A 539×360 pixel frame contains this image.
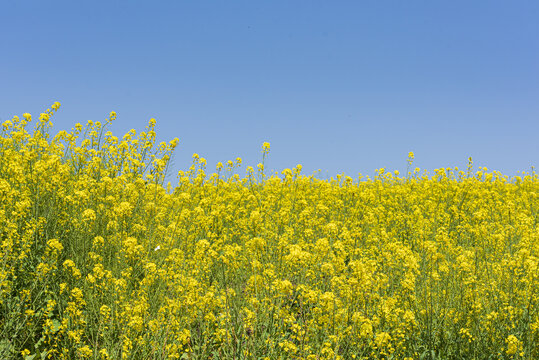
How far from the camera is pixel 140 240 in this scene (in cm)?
512

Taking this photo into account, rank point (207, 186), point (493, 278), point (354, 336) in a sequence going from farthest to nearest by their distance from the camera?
1. point (207, 186)
2. point (493, 278)
3. point (354, 336)

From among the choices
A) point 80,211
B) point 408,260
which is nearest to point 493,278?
point 408,260

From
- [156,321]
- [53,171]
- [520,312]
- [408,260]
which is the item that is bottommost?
[156,321]

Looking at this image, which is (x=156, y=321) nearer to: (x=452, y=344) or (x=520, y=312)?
(x=452, y=344)

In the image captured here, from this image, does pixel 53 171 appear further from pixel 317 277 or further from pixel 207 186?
pixel 207 186

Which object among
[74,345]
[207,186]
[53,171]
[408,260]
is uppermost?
[207,186]

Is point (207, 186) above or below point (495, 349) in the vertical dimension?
above

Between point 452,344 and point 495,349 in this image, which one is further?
point 452,344

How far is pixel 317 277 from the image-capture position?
4430mm

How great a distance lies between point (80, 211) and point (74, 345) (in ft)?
5.25

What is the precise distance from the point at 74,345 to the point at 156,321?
0.77 m

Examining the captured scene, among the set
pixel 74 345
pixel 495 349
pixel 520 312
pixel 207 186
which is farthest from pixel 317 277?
pixel 207 186

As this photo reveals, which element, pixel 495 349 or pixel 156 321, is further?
pixel 495 349

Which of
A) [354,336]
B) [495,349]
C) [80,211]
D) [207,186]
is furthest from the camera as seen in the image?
[207,186]
